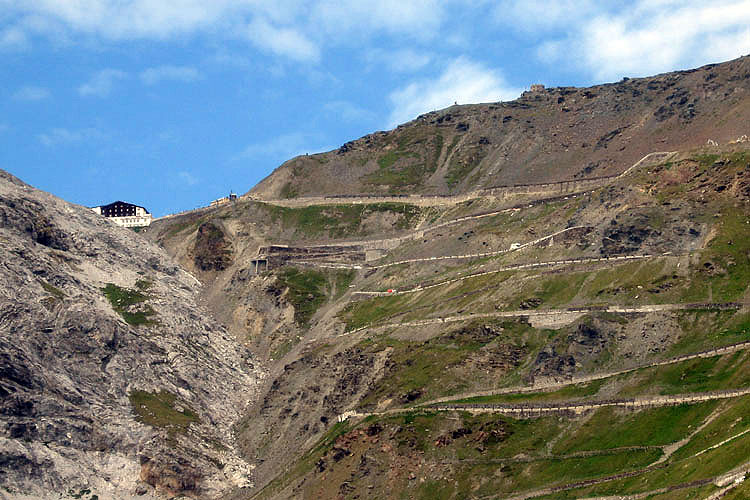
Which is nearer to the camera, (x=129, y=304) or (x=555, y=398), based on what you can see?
(x=555, y=398)

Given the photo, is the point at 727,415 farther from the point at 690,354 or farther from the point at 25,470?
the point at 25,470

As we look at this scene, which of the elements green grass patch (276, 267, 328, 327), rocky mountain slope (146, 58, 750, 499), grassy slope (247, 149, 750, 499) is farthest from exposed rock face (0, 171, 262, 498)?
grassy slope (247, 149, 750, 499)

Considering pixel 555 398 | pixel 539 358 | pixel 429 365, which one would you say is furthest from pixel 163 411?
pixel 555 398

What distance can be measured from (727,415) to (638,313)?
34.1 meters

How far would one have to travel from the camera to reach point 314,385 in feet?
521

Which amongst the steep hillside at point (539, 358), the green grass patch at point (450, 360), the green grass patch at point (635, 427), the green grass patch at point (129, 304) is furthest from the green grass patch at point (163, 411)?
the green grass patch at point (635, 427)

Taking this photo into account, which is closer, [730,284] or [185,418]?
[730,284]

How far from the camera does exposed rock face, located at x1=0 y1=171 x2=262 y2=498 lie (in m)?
141

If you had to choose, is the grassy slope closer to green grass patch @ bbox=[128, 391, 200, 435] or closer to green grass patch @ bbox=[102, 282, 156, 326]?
green grass patch @ bbox=[128, 391, 200, 435]

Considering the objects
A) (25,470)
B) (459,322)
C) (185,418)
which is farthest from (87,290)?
(459,322)

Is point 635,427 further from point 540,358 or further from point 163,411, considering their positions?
point 163,411

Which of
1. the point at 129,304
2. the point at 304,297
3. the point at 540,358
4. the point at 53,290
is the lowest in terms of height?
the point at 540,358

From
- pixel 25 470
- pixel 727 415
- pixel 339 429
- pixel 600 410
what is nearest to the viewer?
pixel 727 415

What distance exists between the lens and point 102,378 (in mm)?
156625
